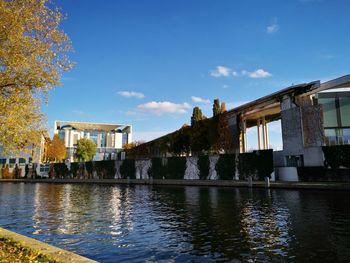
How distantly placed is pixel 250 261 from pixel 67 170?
229 feet

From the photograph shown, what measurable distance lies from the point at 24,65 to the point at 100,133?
13627 cm

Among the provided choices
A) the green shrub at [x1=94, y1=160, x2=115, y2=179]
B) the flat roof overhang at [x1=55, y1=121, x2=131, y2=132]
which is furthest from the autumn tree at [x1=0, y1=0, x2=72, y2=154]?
the flat roof overhang at [x1=55, y1=121, x2=131, y2=132]

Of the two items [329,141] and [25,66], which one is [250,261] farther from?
[329,141]

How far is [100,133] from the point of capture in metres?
147

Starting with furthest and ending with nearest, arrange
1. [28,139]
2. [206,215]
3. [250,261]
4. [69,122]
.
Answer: [69,122]
[206,215]
[28,139]
[250,261]

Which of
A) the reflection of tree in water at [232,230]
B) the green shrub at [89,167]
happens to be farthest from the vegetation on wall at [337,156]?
the green shrub at [89,167]

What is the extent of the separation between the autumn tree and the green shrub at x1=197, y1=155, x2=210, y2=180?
33.8 metres

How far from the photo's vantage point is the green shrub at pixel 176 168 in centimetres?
5106

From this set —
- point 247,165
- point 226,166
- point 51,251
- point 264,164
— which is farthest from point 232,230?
point 226,166

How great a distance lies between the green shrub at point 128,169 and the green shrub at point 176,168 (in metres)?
9.14

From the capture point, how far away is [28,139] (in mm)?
15359

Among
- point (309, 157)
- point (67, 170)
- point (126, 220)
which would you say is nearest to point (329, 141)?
point (309, 157)

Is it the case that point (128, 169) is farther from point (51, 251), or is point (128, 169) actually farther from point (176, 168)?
point (51, 251)

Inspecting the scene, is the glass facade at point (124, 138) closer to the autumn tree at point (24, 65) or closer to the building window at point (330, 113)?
the building window at point (330, 113)
